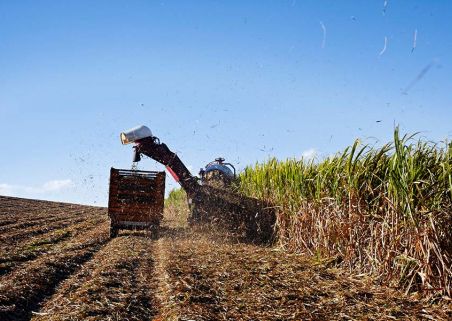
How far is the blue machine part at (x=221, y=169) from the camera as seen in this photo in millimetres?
15828

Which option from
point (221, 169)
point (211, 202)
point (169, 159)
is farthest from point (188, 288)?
point (221, 169)

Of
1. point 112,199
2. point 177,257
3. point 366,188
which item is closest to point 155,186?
point 112,199

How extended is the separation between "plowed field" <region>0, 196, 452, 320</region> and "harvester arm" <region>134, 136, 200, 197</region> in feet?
11.9

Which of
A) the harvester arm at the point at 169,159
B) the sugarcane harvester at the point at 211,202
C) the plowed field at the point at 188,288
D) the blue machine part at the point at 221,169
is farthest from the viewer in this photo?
the blue machine part at the point at 221,169

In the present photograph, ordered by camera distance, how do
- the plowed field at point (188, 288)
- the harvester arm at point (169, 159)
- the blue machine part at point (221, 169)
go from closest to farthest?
the plowed field at point (188, 288)
the harvester arm at point (169, 159)
the blue machine part at point (221, 169)

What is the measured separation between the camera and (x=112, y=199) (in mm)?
12867

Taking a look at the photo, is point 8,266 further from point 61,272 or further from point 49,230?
point 49,230

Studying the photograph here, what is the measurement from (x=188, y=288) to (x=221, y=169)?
10157 mm

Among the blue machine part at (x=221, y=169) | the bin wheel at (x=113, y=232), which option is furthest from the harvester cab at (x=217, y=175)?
the bin wheel at (x=113, y=232)

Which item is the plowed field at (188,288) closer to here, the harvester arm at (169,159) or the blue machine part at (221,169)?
the harvester arm at (169,159)

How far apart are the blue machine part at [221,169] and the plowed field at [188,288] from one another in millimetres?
6223

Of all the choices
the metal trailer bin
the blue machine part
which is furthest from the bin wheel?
the blue machine part

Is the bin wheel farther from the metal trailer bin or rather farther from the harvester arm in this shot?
the harvester arm

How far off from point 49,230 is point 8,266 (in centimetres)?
709
